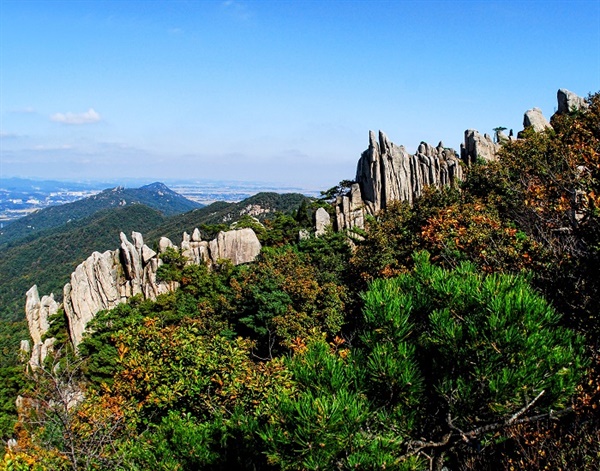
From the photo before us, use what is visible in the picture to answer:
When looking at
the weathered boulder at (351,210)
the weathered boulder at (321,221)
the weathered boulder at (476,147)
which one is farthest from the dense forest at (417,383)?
the weathered boulder at (476,147)

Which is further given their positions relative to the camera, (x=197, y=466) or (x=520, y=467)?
(x=520, y=467)

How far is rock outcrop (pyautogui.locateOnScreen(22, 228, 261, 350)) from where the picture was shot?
22844mm

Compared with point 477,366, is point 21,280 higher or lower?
lower

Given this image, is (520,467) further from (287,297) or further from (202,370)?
(287,297)

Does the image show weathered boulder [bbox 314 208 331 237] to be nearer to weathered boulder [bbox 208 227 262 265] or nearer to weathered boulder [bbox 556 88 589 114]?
weathered boulder [bbox 208 227 262 265]

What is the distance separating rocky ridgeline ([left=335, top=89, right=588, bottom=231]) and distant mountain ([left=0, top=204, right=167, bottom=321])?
48.5m

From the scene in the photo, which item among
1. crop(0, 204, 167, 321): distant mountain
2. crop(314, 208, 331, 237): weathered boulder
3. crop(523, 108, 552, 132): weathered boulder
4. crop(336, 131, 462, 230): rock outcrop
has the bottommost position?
crop(0, 204, 167, 321): distant mountain

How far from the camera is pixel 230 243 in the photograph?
26.0m

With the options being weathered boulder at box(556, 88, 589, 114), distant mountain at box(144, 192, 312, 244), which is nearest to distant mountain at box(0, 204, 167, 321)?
distant mountain at box(144, 192, 312, 244)

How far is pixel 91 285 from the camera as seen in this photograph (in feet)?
76.9

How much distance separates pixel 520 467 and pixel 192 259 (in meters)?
22.3

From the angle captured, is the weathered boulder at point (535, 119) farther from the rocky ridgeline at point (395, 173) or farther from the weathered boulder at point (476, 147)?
the weathered boulder at point (476, 147)

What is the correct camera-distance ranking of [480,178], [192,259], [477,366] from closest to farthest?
[477,366] → [480,178] → [192,259]

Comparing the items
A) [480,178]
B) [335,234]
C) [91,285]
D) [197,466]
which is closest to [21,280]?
[91,285]
